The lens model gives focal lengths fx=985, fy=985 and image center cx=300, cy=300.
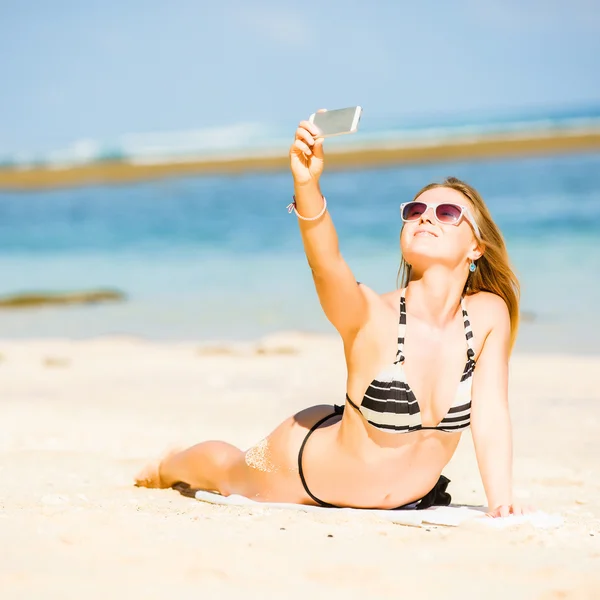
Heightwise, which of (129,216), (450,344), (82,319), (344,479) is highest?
(129,216)

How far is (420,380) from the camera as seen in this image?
342 cm

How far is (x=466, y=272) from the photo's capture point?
367 cm

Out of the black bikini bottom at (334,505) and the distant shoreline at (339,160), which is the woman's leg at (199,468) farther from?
the distant shoreline at (339,160)

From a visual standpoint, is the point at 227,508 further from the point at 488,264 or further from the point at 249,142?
the point at 249,142

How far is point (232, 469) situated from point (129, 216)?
18830 millimetres

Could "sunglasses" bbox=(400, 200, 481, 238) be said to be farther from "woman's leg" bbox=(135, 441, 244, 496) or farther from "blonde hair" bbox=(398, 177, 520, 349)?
"woman's leg" bbox=(135, 441, 244, 496)

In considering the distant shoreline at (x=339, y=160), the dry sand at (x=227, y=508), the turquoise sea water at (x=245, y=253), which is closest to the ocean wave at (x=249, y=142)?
the distant shoreline at (x=339, y=160)

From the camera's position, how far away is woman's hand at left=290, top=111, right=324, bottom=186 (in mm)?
3078

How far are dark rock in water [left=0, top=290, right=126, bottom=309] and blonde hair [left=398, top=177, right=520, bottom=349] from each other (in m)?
8.68

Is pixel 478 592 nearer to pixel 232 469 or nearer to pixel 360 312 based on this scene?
pixel 360 312

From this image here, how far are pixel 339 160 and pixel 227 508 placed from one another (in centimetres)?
3616

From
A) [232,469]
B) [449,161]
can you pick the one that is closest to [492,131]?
[449,161]

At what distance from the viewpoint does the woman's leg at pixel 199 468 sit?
13.5 ft

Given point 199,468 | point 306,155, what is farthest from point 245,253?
point 306,155
